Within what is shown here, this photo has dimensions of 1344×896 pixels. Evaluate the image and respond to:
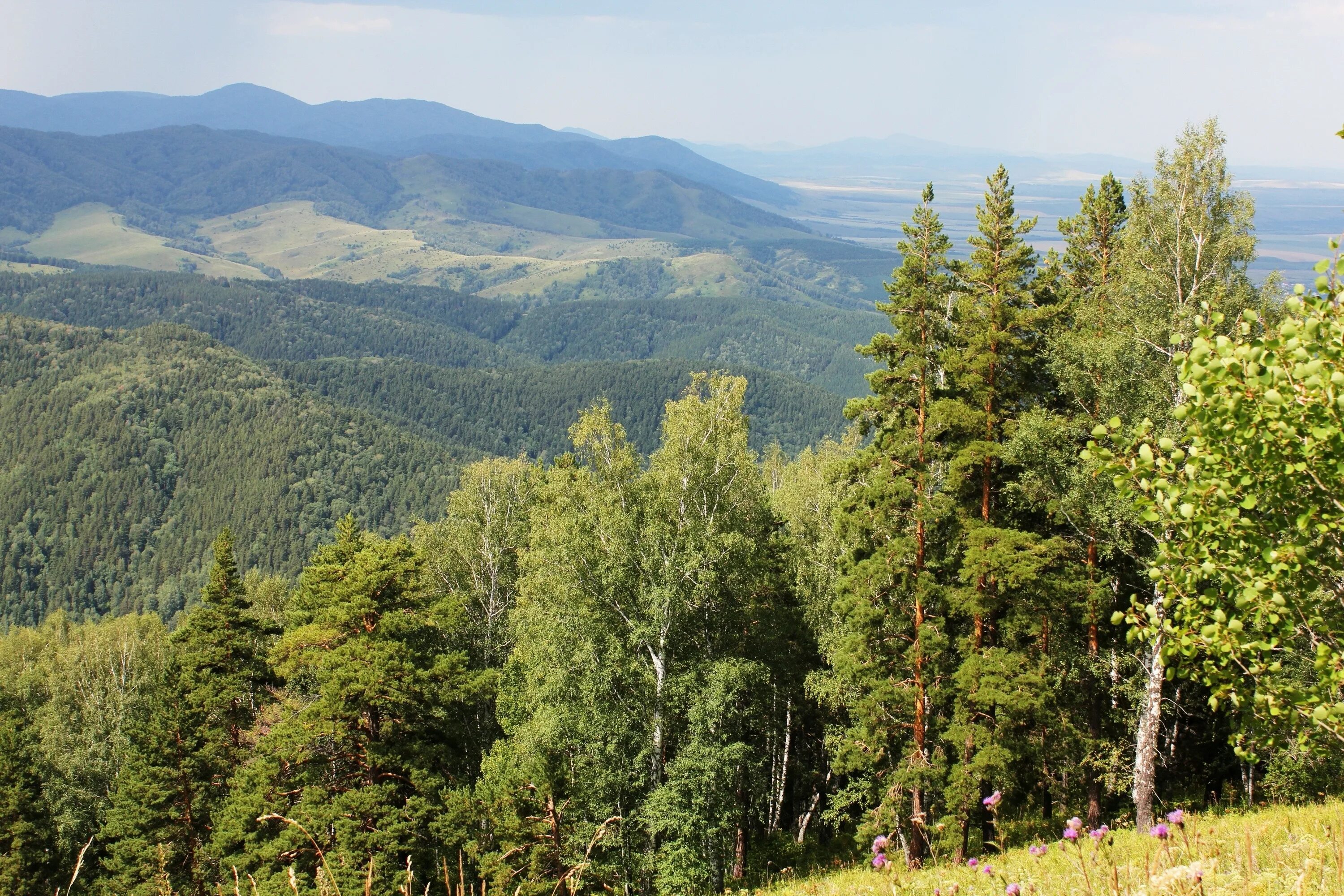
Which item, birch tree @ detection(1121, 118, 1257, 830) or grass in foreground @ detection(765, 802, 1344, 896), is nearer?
grass in foreground @ detection(765, 802, 1344, 896)

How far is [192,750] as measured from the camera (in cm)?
3303

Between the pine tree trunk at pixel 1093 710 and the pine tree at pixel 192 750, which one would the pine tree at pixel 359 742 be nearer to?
the pine tree at pixel 192 750

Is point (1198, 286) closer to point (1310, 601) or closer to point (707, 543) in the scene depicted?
point (707, 543)

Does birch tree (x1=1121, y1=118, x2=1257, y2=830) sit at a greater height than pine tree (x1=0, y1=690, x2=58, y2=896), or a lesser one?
greater

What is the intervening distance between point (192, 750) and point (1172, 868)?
35508 mm

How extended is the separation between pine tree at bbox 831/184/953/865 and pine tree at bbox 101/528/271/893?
23.0 metres

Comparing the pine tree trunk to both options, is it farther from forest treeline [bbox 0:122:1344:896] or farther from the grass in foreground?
the grass in foreground

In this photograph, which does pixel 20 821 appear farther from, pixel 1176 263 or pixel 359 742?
pixel 1176 263

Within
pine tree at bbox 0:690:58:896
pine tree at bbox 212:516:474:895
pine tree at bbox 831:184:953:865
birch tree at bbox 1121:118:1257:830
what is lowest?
pine tree at bbox 0:690:58:896

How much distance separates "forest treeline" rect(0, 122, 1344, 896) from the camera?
22.0 metres

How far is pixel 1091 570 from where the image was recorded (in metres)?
22.3

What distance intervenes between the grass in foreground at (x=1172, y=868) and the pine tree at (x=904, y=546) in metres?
9.62

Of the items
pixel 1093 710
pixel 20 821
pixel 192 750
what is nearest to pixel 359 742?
pixel 192 750

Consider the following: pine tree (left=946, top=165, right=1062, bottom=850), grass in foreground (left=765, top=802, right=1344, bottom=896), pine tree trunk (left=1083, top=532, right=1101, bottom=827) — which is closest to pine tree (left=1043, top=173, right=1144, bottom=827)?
pine tree trunk (left=1083, top=532, right=1101, bottom=827)
